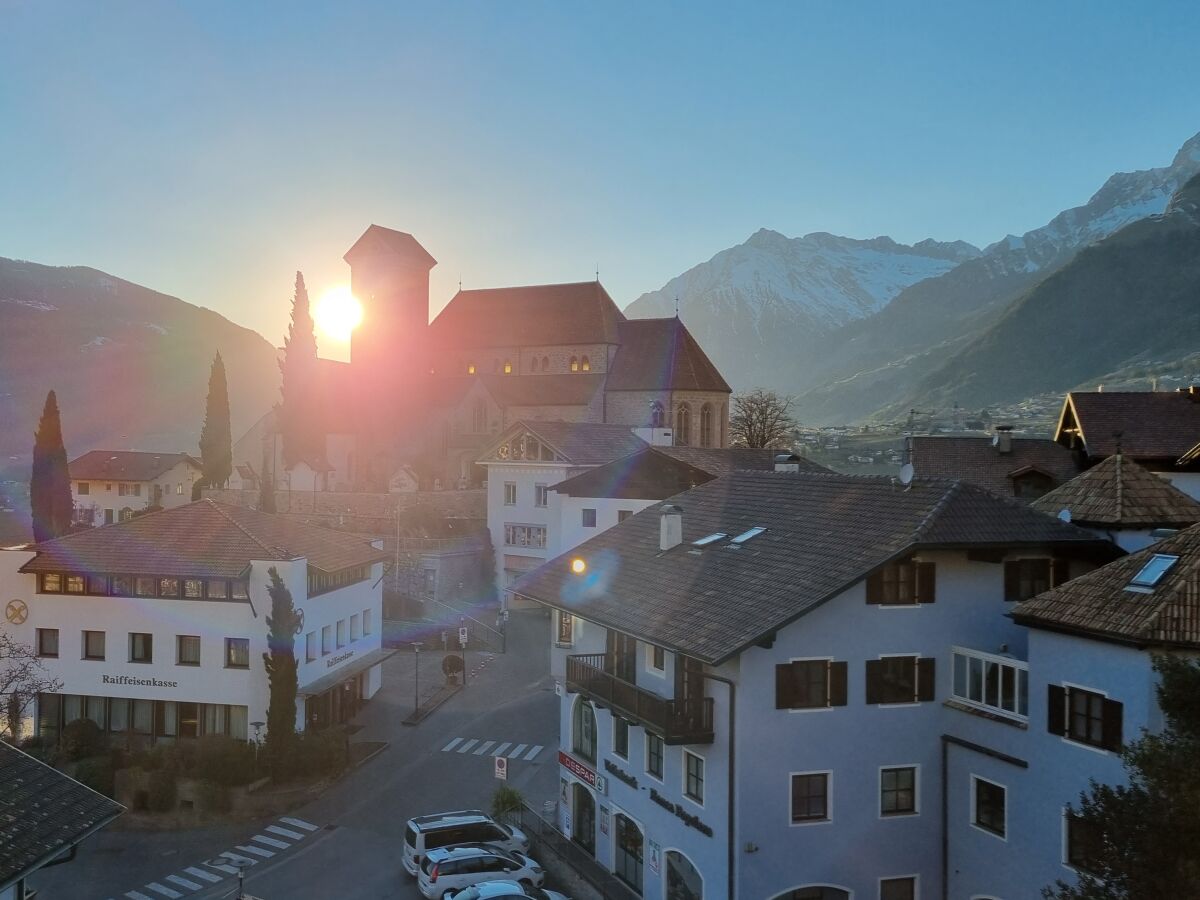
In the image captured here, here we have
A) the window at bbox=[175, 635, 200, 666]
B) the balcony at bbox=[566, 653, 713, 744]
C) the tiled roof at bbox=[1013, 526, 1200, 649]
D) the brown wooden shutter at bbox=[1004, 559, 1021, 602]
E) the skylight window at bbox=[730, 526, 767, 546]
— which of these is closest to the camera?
the tiled roof at bbox=[1013, 526, 1200, 649]

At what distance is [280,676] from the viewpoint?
34531 millimetres

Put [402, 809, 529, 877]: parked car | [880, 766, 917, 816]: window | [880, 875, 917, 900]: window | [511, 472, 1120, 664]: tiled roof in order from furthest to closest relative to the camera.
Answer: [402, 809, 529, 877]: parked car, [880, 766, 917, 816]: window, [880, 875, 917, 900]: window, [511, 472, 1120, 664]: tiled roof

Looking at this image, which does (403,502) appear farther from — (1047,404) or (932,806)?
(1047,404)

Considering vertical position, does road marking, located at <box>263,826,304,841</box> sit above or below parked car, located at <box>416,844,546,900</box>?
below

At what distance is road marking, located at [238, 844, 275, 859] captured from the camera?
29.4 meters

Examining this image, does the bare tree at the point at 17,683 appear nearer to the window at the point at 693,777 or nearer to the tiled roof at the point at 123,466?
the window at the point at 693,777

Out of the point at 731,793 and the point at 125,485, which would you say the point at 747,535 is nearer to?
the point at 731,793

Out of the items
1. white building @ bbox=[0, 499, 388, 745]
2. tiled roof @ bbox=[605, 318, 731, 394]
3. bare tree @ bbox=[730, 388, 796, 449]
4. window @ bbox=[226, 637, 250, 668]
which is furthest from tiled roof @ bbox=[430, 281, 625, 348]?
window @ bbox=[226, 637, 250, 668]

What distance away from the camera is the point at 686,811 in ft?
71.9

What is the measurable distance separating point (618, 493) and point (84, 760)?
27.1 meters

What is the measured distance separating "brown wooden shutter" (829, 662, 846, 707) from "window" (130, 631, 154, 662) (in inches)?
1021

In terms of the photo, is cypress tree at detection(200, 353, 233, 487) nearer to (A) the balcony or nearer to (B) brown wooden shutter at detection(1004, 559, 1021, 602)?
(A) the balcony

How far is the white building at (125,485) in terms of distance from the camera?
91562mm

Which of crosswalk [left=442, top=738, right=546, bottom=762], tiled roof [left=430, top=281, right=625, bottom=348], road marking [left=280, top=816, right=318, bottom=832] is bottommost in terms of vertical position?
road marking [left=280, top=816, right=318, bottom=832]
